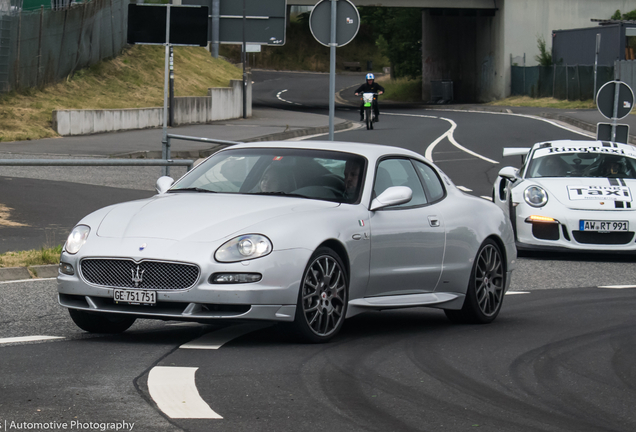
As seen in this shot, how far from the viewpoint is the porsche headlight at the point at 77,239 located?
22.9 feet

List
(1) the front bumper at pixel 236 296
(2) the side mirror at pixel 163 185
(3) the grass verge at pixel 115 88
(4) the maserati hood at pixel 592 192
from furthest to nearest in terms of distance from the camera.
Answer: (3) the grass verge at pixel 115 88 → (4) the maserati hood at pixel 592 192 → (2) the side mirror at pixel 163 185 → (1) the front bumper at pixel 236 296

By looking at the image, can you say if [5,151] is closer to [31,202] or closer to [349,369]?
[31,202]

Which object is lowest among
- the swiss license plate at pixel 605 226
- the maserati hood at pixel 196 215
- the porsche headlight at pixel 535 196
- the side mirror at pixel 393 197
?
the swiss license plate at pixel 605 226

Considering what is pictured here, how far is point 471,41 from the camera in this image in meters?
61.2

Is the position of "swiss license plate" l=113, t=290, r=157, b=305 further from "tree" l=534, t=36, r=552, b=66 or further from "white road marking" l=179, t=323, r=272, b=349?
"tree" l=534, t=36, r=552, b=66

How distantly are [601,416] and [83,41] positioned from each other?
29.2 meters

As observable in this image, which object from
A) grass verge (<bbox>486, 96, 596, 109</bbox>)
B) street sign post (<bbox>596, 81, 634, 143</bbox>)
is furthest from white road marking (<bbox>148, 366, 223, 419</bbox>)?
grass verge (<bbox>486, 96, 596, 109</bbox>)

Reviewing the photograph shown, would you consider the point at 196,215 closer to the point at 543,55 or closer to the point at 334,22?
the point at 334,22

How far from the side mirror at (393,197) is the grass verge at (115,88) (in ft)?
66.5

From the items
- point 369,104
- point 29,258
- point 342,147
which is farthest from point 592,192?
point 369,104

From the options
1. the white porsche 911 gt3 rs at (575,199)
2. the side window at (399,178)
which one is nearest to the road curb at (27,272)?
the side window at (399,178)

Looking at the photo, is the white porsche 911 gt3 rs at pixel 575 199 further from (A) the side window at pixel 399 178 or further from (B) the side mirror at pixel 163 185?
(B) the side mirror at pixel 163 185

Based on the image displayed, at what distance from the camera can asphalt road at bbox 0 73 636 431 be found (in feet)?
16.6

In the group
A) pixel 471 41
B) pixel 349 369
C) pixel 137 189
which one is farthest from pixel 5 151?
pixel 471 41
